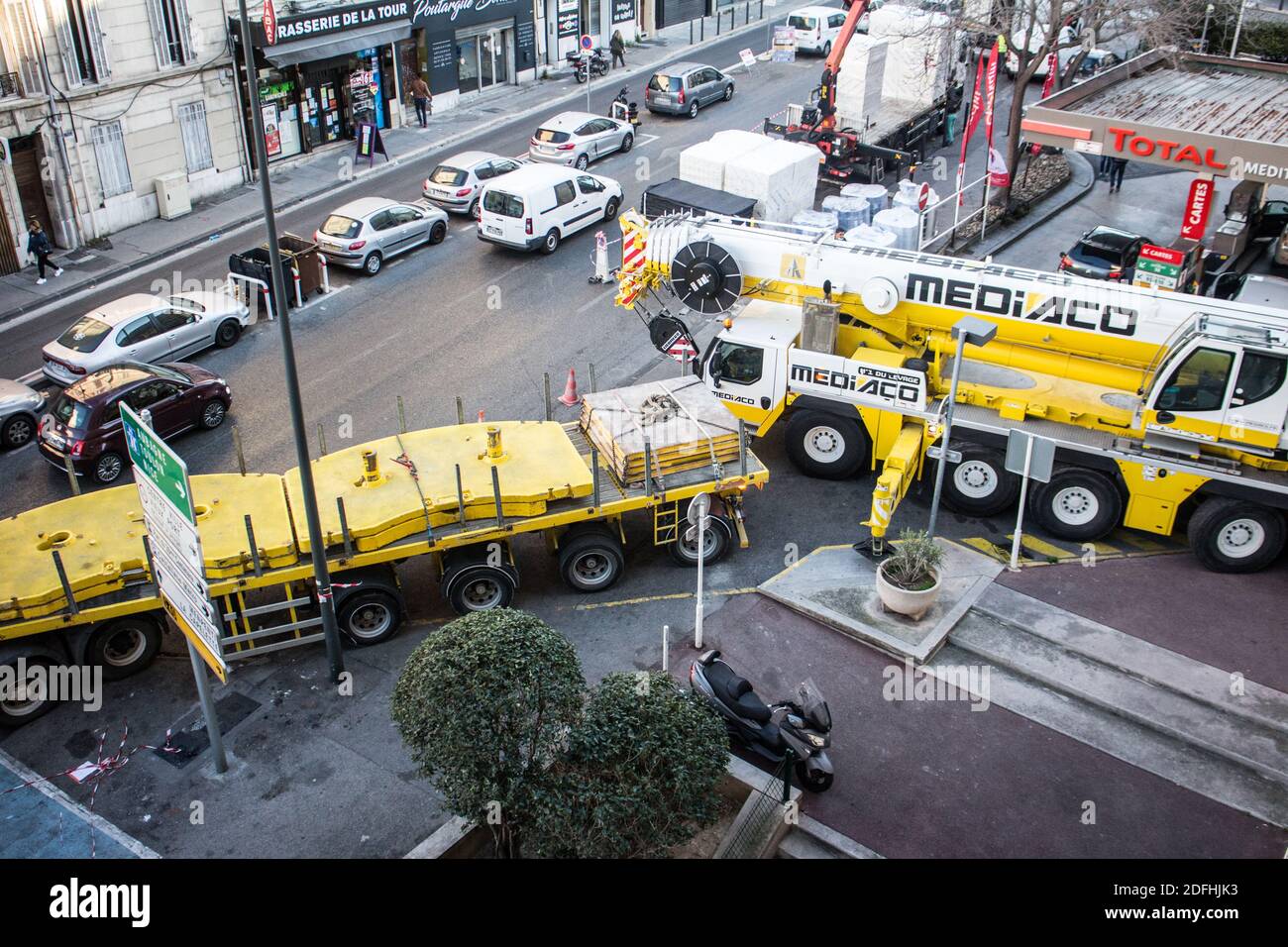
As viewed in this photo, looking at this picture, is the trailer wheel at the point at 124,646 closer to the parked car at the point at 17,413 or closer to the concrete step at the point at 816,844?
the parked car at the point at 17,413

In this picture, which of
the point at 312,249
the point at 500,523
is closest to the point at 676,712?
the point at 500,523

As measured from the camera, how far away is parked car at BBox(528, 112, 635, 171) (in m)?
33.4

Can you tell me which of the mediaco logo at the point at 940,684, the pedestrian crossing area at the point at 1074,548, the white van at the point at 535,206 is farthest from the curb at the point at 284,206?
the mediaco logo at the point at 940,684

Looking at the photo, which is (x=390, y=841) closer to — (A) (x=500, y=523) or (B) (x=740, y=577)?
(A) (x=500, y=523)

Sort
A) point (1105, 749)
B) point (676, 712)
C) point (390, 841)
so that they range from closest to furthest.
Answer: point (676, 712) → point (390, 841) → point (1105, 749)

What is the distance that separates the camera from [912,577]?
1562 cm

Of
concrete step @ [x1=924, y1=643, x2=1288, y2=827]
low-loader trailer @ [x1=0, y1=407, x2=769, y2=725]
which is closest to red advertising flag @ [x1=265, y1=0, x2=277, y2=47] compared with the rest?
low-loader trailer @ [x1=0, y1=407, x2=769, y2=725]

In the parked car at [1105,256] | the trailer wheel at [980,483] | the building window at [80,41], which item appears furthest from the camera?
the building window at [80,41]

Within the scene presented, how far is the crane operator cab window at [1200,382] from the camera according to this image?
53.0 feet

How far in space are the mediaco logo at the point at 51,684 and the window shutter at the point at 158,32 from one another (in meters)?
20.0

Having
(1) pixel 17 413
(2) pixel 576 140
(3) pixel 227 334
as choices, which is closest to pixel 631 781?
(1) pixel 17 413

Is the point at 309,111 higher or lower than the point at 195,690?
higher

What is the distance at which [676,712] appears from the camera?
35.3 ft

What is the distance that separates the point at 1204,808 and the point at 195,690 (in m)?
12.2
